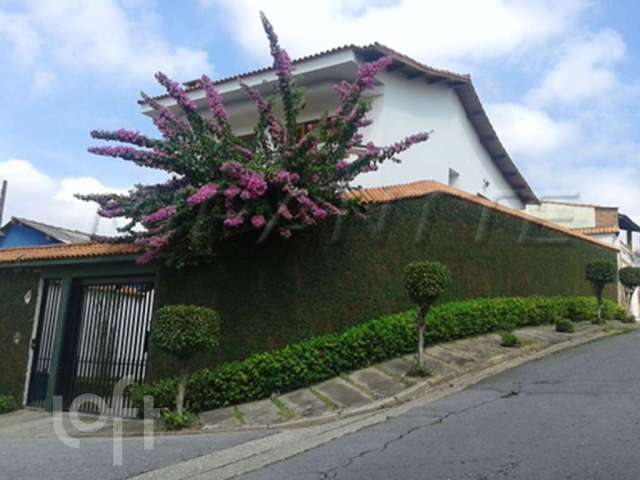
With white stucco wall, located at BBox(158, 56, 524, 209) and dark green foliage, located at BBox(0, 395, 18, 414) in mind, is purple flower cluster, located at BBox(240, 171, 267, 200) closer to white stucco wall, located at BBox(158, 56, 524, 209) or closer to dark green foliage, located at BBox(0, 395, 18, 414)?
white stucco wall, located at BBox(158, 56, 524, 209)

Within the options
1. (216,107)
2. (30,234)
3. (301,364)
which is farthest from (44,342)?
(30,234)

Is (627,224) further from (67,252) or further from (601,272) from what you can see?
(67,252)

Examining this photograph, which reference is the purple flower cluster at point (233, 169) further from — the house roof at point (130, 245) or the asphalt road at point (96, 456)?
the asphalt road at point (96, 456)

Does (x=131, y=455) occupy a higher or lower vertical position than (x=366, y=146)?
lower

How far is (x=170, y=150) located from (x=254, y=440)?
4.48 m

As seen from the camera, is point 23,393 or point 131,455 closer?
point 131,455

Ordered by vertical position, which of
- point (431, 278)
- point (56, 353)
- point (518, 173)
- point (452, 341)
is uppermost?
point (518, 173)

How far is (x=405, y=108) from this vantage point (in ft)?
46.6

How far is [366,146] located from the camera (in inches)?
360

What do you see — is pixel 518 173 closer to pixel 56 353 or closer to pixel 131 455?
pixel 56 353

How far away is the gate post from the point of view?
1059 cm

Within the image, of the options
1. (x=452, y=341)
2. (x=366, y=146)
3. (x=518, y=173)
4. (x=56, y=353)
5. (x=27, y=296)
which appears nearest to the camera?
(x=366, y=146)

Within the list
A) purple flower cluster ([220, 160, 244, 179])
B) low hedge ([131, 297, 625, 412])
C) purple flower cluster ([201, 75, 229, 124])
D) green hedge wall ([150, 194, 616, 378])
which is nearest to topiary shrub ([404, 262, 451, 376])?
low hedge ([131, 297, 625, 412])

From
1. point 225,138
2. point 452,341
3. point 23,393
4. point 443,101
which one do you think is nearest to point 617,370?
point 452,341
